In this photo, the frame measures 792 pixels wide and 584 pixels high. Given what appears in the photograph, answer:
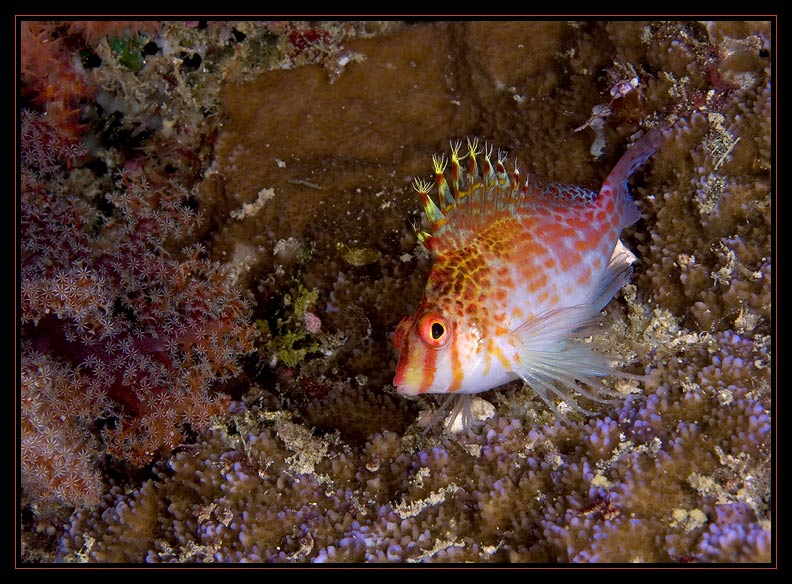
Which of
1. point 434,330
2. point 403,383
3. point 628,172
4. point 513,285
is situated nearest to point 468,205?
point 513,285

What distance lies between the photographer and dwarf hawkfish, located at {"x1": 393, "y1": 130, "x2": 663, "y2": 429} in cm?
297

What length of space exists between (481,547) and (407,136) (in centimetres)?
362

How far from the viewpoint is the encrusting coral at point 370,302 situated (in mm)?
3053

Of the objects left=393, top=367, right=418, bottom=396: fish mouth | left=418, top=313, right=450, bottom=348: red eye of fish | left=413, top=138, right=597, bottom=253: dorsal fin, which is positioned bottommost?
left=393, top=367, right=418, bottom=396: fish mouth

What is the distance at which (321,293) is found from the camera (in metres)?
4.55

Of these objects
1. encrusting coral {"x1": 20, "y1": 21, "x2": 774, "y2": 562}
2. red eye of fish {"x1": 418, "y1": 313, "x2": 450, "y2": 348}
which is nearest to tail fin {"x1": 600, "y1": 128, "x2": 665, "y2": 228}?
encrusting coral {"x1": 20, "y1": 21, "x2": 774, "y2": 562}

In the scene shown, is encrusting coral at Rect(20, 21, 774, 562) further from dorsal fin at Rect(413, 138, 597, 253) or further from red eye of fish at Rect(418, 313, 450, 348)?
dorsal fin at Rect(413, 138, 597, 253)

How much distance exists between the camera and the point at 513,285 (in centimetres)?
314

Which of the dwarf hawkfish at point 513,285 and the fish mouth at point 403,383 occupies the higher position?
the dwarf hawkfish at point 513,285

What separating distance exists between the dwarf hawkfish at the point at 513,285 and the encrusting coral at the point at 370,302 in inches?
13.2

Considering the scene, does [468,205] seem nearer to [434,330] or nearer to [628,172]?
[434,330]

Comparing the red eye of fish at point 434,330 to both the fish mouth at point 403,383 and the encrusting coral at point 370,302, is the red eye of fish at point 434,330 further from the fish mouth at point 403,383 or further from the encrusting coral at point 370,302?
the encrusting coral at point 370,302

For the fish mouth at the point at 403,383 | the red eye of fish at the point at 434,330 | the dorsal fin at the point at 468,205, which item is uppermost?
the dorsal fin at the point at 468,205

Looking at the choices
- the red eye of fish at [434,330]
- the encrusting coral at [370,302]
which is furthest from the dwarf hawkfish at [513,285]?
the encrusting coral at [370,302]
